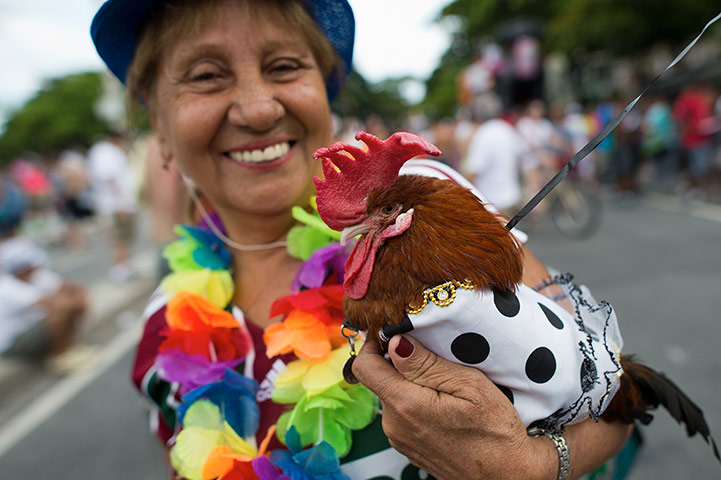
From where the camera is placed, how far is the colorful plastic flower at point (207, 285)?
55.9 inches

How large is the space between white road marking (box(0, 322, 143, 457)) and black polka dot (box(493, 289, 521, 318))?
403cm

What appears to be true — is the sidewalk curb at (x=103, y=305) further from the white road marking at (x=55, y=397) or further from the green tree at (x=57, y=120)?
the green tree at (x=57, y=120)

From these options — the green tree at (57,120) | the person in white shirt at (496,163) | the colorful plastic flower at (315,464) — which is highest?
the colorful plastic flower at (315,464)

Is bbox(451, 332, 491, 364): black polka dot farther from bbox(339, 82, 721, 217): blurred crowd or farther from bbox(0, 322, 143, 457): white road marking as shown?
bbox(339, 82, 721, 217): blurred crowd

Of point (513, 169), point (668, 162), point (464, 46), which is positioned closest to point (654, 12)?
point (668, 162)

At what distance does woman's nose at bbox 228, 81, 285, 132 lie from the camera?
1.21 metres

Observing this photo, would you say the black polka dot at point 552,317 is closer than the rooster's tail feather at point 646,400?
Yes

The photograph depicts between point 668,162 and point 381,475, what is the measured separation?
494 inches

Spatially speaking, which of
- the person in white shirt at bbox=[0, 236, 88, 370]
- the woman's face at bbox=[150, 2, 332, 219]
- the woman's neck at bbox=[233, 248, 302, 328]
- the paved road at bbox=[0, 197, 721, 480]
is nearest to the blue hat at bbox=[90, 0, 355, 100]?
the woman's face at bbox=[150, 2, 332, 219]

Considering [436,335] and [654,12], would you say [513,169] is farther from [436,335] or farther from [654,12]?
[654,12]

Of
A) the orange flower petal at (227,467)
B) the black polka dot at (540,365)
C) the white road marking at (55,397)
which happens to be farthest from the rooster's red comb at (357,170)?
the white road marking at (55,397)

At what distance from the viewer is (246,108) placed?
1.22 m

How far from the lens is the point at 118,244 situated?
7.52 meters

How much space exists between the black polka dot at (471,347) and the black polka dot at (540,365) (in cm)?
8
